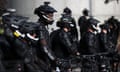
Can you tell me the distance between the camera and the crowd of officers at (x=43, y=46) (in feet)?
26.1

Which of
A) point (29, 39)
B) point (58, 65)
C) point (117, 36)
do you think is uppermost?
point (29, 39)

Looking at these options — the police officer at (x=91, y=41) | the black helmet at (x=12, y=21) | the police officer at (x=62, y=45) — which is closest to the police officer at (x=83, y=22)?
the police officer at (x=91, y=41)

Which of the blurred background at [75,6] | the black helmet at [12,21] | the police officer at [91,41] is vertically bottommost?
the blurred background at [75,6]

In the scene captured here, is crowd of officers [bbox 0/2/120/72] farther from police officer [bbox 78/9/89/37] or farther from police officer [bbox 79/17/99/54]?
police officer [bbox 78/9/89/37]

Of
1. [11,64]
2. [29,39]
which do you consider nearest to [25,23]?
[29,39]

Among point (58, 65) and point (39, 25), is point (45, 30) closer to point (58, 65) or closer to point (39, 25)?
point (39, 25)

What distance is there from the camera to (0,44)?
24.9 feet

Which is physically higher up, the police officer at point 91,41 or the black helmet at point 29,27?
the black helmet at point 29,27

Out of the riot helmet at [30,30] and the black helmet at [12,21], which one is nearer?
the black helmet at [12,21]

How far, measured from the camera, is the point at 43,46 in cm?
965

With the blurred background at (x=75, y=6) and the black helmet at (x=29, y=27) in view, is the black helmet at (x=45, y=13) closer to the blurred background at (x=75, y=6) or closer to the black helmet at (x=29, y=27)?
the black helmet at (x=29, y=27)

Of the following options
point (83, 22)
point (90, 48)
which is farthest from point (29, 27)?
point (83, 22)

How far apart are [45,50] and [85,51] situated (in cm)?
378

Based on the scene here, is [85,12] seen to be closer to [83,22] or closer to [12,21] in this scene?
[83,22]
